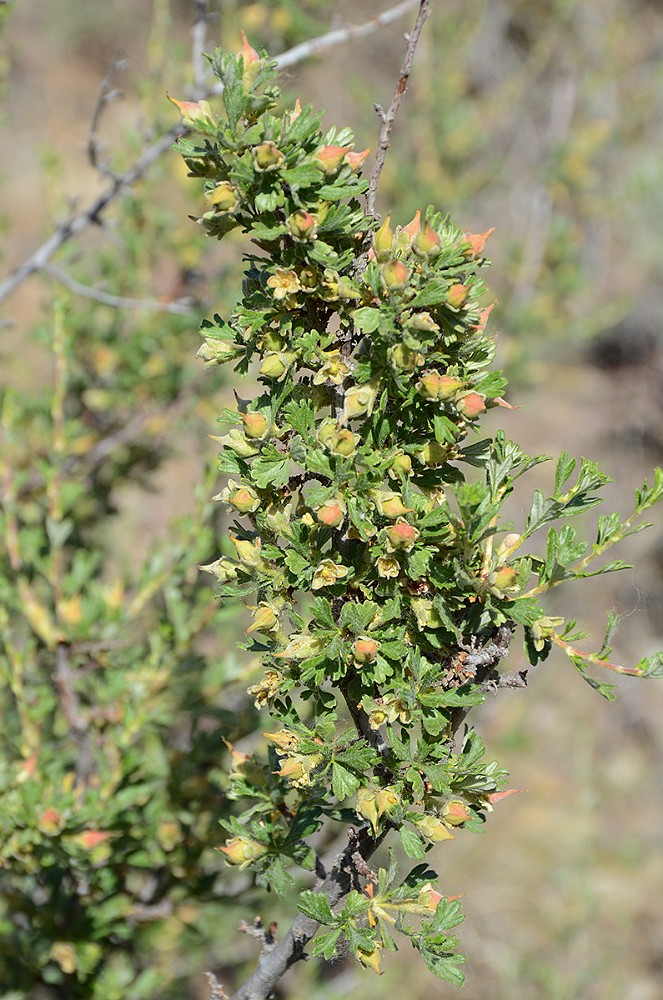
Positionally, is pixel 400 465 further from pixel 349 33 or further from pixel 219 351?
pixel 349 33

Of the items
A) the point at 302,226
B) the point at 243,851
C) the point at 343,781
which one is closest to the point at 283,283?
the point at 302,226

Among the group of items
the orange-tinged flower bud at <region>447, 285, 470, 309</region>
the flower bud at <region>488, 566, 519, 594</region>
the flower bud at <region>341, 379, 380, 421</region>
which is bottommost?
the flower bud at <region>488, 566, 519, 594</region>

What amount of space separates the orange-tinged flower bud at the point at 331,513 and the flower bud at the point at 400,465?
0.08 meters

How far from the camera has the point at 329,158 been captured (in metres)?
0.88

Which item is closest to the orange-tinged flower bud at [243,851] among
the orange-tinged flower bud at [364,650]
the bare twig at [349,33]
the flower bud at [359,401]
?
the orange-tinged flower bud at [364,650]

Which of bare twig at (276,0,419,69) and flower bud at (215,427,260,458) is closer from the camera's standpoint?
flower bud at (215,427,260,458)

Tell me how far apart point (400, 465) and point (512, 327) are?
8.96 ft

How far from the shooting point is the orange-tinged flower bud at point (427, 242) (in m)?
0.86

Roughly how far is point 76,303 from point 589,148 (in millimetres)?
2633

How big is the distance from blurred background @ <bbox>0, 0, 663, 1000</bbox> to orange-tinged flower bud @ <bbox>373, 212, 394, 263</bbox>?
1.38 feet

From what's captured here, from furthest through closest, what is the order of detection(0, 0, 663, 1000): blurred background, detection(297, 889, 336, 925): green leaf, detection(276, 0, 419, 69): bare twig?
detection(0, 0, 663, 1000): blurred background, detection(276, 0, 419, 69): bare twig, detection(297, 889, 336, 925): green leaf

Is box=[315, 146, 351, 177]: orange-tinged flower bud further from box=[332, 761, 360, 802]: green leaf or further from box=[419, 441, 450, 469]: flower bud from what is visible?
box=[332, 761, 360, 802]: green leaf

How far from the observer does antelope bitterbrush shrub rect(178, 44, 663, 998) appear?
88cm

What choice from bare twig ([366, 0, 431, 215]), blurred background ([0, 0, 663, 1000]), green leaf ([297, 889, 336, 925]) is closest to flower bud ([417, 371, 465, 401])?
bare twig ([366, 0, 431, 215])
